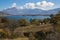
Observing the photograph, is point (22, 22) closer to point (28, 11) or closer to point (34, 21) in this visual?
point (34, 21)

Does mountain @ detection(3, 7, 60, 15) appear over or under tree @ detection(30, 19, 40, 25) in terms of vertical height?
over

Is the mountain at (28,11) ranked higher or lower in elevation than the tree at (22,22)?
higher

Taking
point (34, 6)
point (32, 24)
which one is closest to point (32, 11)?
point (34, 6)

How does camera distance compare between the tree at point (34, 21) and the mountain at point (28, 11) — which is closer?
the tree at point (34, 21)

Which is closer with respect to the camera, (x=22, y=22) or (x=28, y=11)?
(x=22, y=22)

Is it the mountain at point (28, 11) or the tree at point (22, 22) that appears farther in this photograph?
the mountain at point (28, 11)

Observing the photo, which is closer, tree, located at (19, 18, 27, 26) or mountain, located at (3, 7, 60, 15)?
tree, located at (19, 18, 27, 26)

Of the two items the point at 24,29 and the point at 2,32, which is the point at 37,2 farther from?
the point at 2,32

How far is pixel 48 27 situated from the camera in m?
6.19

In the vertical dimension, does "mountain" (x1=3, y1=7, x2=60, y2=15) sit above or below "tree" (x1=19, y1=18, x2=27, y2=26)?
above

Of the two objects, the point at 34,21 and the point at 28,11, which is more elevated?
the point at 28,11

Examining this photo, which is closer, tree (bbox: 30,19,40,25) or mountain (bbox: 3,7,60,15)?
tree (bbox: 30,19,40,25)


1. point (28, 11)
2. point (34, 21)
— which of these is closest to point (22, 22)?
point (34, 21)

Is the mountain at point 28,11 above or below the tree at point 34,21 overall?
above
